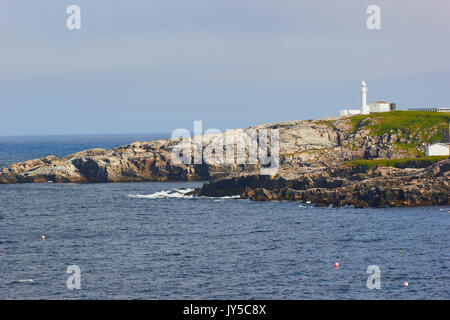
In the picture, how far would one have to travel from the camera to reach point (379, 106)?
180750mm

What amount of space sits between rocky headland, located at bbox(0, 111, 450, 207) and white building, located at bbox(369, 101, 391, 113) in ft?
31.6

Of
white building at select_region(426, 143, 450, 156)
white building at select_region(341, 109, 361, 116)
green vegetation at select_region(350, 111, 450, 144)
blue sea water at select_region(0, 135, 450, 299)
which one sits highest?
white building at select_region(341, 109, 361, 116)

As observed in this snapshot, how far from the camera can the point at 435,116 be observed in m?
162

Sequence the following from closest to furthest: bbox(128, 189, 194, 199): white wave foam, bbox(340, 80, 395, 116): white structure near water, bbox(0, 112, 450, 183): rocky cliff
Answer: bbox(128, 189, 194, 199): white wave foam < bbox(0, 112, 450, 183): rocky cliff < bbox(340, 80, 395, 116): white structure near water

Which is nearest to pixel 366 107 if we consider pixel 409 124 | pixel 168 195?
pixel 409 124

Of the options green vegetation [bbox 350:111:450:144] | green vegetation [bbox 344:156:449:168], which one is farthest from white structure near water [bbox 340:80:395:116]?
green vegetation [bbox 344:156:449:168]

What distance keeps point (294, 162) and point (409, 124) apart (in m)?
33.9

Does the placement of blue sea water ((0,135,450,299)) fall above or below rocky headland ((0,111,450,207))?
below

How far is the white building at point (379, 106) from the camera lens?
18088cm

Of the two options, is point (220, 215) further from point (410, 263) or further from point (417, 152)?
point (417, 152)

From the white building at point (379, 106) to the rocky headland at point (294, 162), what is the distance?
9.64 metres

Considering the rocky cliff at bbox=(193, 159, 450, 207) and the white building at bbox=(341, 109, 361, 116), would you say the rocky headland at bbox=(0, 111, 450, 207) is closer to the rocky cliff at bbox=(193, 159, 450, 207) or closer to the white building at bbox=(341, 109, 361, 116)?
the rocky cliff at bbox=(193, 159, 450, 207)

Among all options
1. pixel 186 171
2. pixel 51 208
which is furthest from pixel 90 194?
pixel 186 171

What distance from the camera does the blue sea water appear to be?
2149 inches
